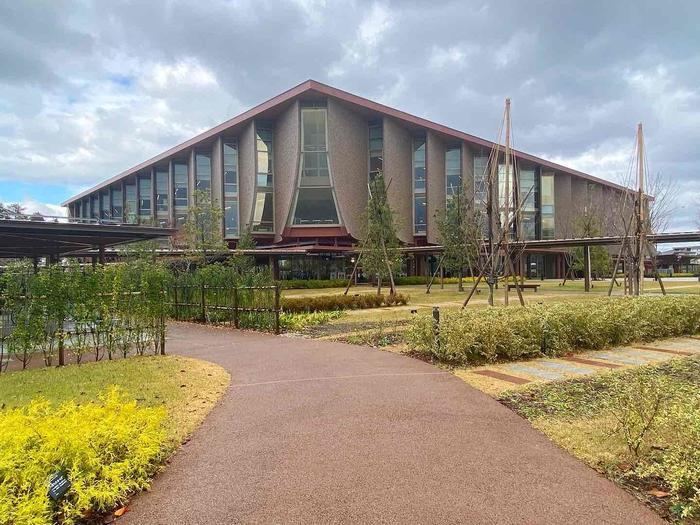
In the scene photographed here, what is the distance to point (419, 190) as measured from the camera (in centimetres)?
4888

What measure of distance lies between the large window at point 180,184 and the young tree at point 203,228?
24.9 meters

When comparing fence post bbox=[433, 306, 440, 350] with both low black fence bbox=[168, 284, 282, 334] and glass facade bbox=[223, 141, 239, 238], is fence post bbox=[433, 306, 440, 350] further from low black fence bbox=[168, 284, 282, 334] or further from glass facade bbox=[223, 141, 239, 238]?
glass facade bbox=[223, 141, 239, 238]

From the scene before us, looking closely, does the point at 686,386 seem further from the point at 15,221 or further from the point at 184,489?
the point at 15,221

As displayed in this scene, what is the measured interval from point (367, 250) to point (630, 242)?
12478mm

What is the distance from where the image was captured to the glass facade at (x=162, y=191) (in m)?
54.6

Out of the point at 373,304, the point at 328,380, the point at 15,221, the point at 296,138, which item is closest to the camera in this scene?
the point at 328,380

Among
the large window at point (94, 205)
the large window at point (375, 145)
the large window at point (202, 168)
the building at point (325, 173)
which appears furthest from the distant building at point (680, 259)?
the large window at point (94, 205)

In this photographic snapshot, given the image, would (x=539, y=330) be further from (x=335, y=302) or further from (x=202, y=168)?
(x=202, y=168)

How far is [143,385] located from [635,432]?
5723 mm

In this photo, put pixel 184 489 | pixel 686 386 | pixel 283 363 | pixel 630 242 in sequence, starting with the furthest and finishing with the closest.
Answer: pixel 630 242, pixel 283 363, pixel 686 386, pixel 184 489

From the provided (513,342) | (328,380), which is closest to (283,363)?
(328,380)

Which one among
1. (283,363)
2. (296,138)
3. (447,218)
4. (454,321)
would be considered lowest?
(283,363)

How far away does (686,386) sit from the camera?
6.28 metres

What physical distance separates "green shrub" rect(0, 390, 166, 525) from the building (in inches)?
1434
